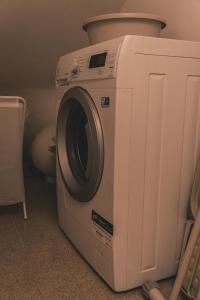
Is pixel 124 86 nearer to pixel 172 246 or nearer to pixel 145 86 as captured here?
pixel 145 86

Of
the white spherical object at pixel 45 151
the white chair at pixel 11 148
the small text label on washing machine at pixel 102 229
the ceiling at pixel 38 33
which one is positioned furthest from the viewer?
the white spherical object at pixel 45 151

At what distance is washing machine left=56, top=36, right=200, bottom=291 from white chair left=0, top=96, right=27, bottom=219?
0.58 metres

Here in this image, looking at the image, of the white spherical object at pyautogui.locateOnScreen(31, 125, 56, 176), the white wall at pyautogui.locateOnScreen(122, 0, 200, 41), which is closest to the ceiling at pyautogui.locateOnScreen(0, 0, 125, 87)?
the white wall at pyautogui.locateOnScreen(122, 0, 200, 41)

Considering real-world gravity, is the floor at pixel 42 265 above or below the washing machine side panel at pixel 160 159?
below

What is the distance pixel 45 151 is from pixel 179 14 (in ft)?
4.86

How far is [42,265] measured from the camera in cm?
169

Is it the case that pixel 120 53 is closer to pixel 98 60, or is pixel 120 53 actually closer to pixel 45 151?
pixel 98 60

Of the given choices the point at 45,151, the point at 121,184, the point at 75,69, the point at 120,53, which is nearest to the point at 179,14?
the point at 75,69

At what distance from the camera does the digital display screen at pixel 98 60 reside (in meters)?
1.38

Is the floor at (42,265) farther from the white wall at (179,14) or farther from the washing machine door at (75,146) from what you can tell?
the white wall at (179,14)

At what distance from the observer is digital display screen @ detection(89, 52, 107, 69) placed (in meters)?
1.38

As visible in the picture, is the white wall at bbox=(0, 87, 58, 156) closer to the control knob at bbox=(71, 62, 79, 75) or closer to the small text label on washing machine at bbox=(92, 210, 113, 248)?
the control knob at bbox=(71, 62, 79, 75)

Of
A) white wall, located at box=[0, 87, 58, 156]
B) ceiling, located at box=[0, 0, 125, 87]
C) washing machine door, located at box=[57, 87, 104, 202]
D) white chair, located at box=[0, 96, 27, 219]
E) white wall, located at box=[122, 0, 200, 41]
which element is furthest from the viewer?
white wall, located at box=[0, 87, 58, 156]

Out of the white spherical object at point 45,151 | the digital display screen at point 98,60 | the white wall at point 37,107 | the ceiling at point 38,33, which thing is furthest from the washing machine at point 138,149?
the white wall at point 37,107
